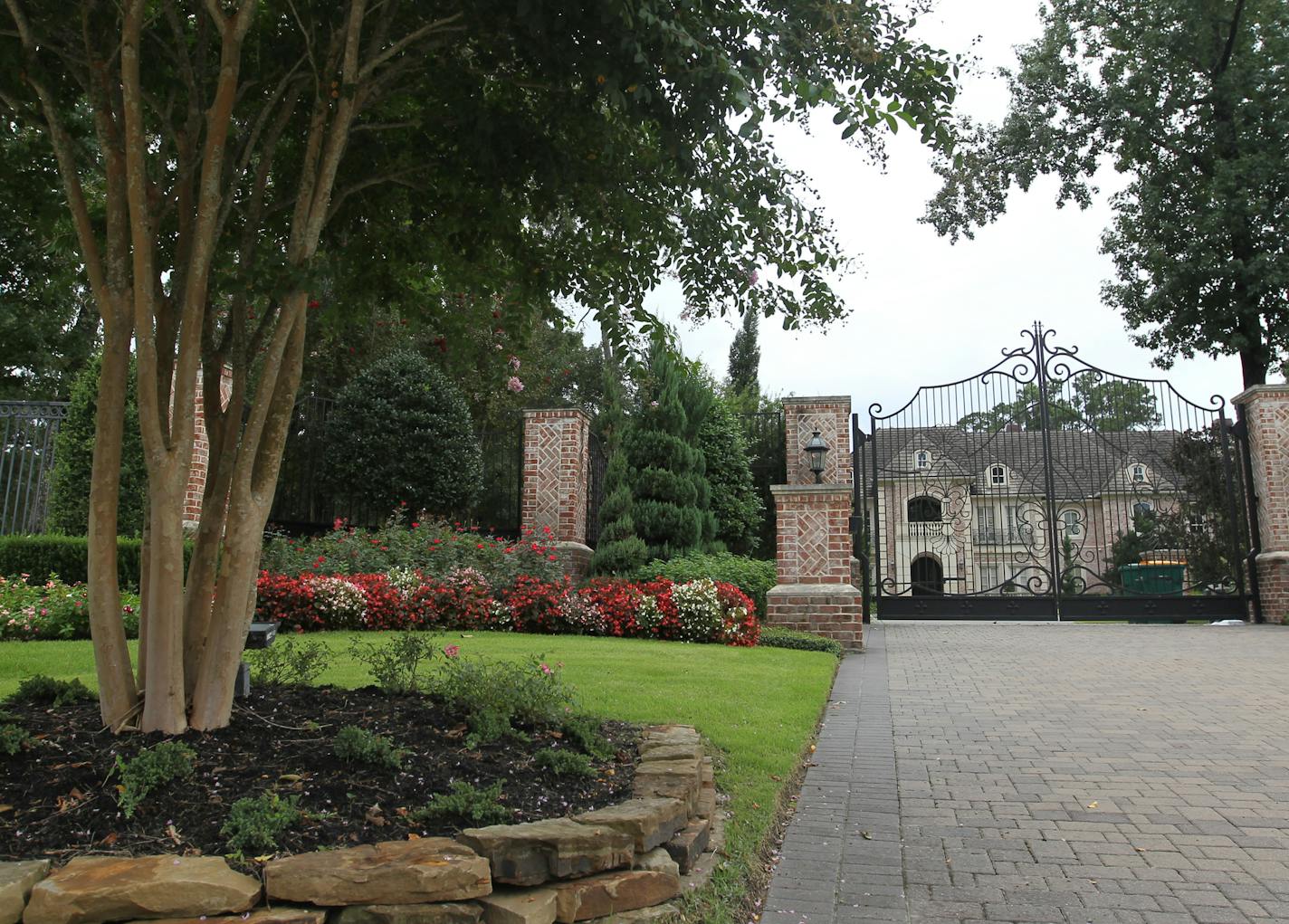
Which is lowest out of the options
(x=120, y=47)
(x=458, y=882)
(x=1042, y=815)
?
(x=1042, y=815)

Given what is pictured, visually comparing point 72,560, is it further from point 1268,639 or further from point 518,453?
point 1268,639

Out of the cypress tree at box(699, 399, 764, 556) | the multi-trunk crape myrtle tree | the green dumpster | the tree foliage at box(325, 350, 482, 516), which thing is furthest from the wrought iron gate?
the multi-trunk crape myrtle tree

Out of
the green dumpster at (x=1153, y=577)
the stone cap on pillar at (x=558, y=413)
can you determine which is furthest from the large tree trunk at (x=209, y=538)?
the green dumpster at (x=1153, y=577)

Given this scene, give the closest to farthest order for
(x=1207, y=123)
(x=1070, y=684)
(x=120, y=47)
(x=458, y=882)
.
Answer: (x=458, y=882) → (x=120, y=47) → (x=1070, y=684) → (x=1207, y=123)

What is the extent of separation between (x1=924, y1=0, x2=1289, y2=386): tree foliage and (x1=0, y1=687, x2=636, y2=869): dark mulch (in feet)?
49.1

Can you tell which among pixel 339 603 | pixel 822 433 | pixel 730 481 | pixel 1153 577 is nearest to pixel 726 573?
pixel 822 433

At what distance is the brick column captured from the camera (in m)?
9.52

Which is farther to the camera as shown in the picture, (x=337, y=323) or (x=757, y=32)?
(x=337, y=323)

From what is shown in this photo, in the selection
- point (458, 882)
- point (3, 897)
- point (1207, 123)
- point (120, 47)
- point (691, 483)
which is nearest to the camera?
point (3, 897)

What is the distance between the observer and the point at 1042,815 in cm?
364

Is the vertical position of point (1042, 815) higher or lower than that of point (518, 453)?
lower

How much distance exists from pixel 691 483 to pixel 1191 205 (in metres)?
12.5

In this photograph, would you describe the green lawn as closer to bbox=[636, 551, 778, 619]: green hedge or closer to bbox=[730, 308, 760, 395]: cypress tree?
bbox=[636, 551, 778, 619]: green hedge

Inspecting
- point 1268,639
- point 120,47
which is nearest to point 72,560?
point 120,47
